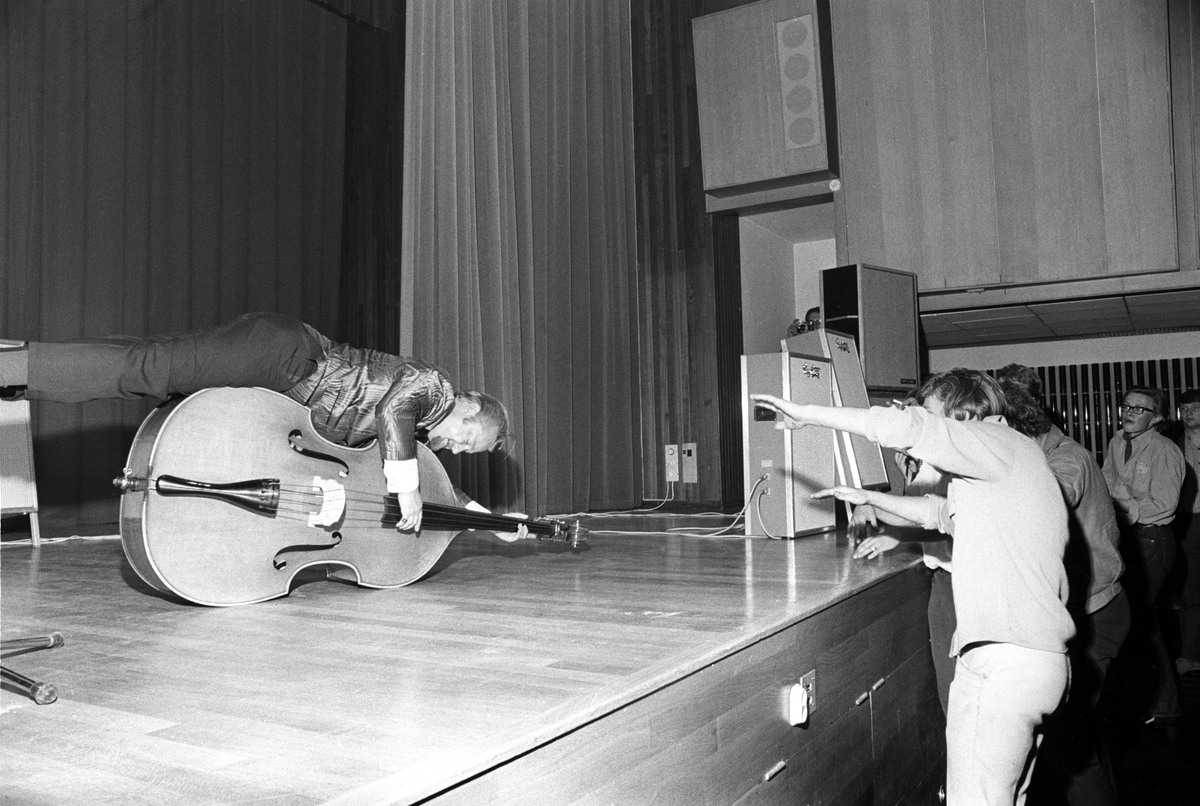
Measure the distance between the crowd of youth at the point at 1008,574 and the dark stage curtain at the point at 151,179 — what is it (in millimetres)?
2949

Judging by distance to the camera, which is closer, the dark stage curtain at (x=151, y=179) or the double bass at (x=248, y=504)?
the double bass at (x=248, y=504)

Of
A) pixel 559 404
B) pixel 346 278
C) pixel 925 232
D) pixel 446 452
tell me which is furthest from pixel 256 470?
pixel 925 232

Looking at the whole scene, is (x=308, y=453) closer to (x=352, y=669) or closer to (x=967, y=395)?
(x=352, y=669)

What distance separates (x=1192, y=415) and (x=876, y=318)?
170cm

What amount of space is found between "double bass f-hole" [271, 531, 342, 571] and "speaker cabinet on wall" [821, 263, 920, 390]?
Answer: 2745 millimetres

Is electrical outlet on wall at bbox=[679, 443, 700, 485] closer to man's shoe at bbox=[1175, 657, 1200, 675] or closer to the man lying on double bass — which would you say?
man's shoe at bbox=[1175, 657, 1200, 675]

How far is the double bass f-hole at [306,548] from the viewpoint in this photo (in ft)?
7.05

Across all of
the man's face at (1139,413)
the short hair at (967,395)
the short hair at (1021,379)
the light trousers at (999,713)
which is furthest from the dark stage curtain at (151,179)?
the man's face at (1139,413)

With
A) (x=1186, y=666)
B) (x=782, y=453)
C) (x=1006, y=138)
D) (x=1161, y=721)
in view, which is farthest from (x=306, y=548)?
(x=1006, y=138)

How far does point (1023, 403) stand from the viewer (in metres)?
2.65

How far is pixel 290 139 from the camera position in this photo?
4.48 meters

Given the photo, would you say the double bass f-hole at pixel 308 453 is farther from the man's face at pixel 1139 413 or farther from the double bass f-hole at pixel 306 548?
the man's face at pixel 1139 413

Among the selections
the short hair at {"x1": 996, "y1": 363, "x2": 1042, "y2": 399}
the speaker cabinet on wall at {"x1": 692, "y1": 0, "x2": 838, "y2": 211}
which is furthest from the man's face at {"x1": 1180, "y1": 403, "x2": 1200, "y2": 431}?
the short hair at {"x1": 996, "y1": 363, "x2": 1042, "y2": 399}

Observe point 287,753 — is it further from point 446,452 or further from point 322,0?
point 322,0
